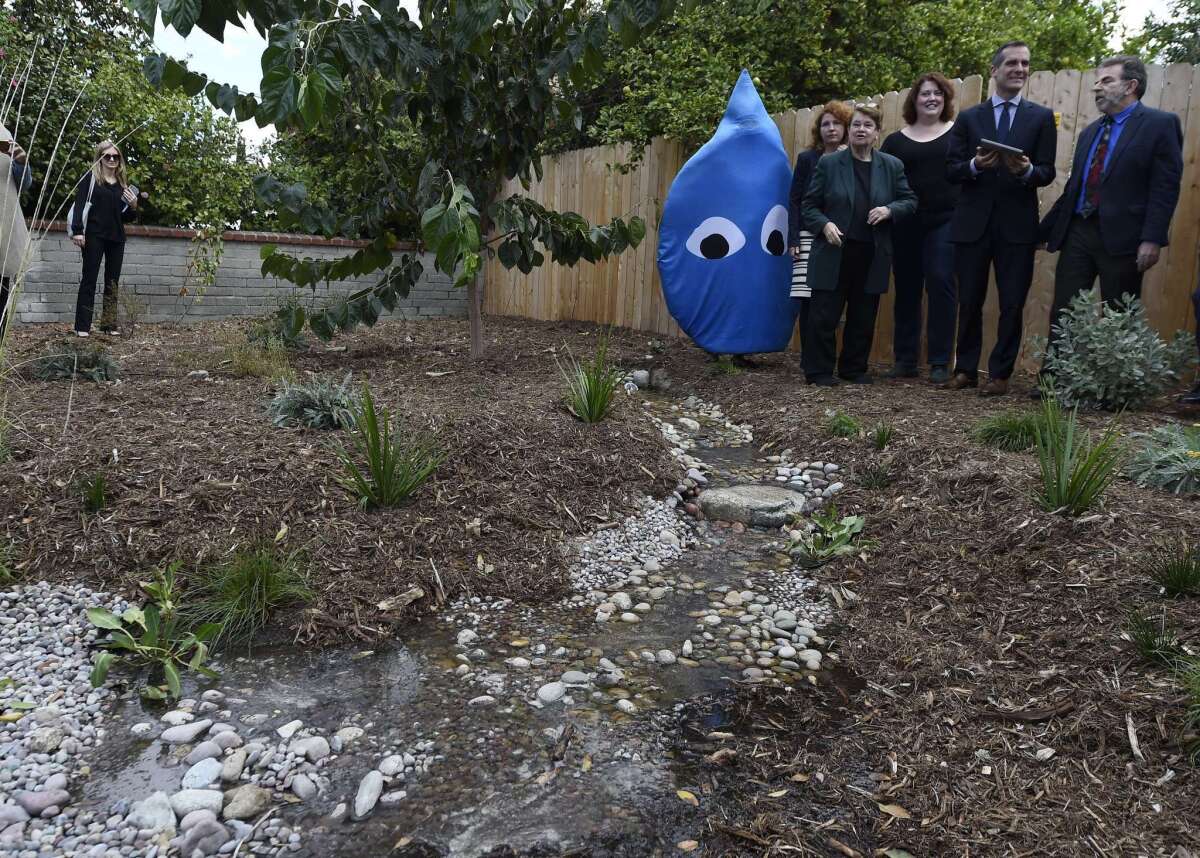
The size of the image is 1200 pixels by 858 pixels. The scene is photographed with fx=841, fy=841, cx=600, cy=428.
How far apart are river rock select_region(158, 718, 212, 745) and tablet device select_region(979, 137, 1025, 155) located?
4413 mm

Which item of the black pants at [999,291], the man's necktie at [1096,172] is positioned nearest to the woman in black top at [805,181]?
the black pants at [999,291]

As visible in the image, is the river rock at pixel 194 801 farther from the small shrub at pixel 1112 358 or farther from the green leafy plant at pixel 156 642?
the small shrub at pixel 1112 358

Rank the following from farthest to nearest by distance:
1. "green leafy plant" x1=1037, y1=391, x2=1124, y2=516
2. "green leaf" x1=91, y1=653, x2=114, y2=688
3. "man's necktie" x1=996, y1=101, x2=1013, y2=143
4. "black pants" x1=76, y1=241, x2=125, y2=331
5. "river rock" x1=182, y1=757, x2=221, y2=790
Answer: "black pants" x1=76, y1=241, x2=125, y2=331
"man's necktie" x1=996, y1=101, x2=1013, y2=143
"green leafy plant" x1=1037, y1=391, x2=1124, y2=516
"green leaf" x1=91, y1=653, x2=114, y2=688
"river rock" x1=182, y1=757, x2=221, y2=790

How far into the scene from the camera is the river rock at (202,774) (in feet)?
6.39

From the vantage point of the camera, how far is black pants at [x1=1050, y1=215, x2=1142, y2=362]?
430 centimetres

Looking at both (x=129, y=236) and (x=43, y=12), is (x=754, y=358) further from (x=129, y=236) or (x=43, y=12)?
(x=43, y=12)

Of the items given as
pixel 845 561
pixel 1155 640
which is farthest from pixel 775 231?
pixel 1155 640

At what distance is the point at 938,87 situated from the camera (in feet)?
16.9

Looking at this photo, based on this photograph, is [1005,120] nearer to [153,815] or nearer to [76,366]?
[153,815]

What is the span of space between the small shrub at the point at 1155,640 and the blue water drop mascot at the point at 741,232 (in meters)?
3.69

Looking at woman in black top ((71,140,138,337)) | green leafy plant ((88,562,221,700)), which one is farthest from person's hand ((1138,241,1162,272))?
woman in black top ((71,140,138,337))

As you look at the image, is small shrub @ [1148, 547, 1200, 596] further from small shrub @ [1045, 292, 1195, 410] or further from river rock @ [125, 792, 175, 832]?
river rock @ [125, 792, 175, 832]

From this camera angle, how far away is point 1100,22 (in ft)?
43.7

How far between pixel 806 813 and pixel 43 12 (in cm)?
1299
